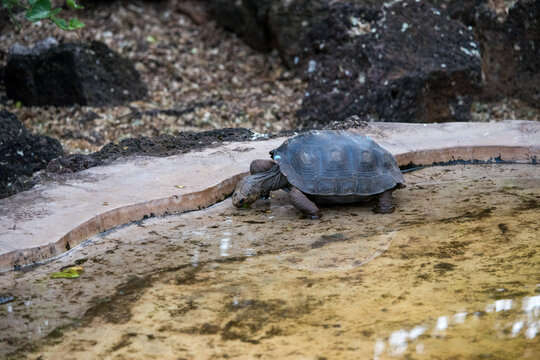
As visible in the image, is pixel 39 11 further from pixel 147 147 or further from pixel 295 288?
pixel 295 288

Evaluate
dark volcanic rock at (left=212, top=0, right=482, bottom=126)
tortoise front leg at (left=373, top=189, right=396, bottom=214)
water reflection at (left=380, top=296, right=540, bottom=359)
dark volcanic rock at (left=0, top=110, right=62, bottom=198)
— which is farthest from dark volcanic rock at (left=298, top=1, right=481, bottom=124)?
water reflection at (left=380, top=296, right=540, bottom=359)

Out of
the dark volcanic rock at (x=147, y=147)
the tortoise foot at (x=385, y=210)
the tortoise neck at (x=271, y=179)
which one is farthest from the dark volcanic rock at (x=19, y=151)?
the tortoise foot at (x=385, y=210)

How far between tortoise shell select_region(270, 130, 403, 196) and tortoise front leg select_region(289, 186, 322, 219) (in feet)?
0.13

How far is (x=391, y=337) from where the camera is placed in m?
2.85

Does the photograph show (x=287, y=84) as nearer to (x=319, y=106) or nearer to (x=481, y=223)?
(x=319, y=106)

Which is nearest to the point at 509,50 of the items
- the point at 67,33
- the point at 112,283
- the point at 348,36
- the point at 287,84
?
the point at 348,36

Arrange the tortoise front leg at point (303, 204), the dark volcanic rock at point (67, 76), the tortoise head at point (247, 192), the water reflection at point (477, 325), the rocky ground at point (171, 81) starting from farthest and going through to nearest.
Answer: the dark volcanic rock at point (67, 76) → the rocky ground at point (171, 81) → the tortoise head at point (247, 192) → the tortoise front leg at point (303, 204) → the water reflection at point (477, 325)

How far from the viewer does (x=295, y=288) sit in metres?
3.35

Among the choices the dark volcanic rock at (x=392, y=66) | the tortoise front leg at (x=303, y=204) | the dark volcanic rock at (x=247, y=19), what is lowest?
the tortoise front leg at (x=303, y=204)

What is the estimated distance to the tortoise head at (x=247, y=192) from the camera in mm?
4523

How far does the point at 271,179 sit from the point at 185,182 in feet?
1.86

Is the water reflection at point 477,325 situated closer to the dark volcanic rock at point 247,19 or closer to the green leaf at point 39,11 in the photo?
the green leaf at point 39,11

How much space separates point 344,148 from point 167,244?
1.29m

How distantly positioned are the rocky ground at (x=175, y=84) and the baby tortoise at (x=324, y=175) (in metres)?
3.13
